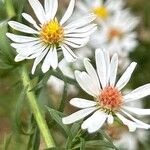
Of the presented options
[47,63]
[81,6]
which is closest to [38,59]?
→ [47,63]

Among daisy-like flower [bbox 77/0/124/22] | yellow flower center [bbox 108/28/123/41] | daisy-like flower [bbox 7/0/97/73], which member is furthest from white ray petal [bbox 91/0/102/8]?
daisy-like flower [bbox 7/0/97/73]

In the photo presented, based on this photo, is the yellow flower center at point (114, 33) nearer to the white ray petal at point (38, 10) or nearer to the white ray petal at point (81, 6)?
the white ray petal at point (81, 6)

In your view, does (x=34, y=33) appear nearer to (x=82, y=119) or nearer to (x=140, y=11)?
(x=82, y=119)

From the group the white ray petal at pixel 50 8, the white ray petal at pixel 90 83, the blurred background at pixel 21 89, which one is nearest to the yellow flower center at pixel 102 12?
the blurred background at pixel 21 89

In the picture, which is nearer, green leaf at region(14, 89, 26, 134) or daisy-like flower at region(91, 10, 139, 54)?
green leaf at region(14, 89, 26, 134)

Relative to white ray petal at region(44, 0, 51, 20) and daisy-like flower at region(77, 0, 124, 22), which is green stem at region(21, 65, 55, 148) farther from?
daisy-like flower at region(77, 0, 124, 22)

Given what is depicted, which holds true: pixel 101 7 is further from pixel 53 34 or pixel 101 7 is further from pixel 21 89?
pixel 53 34
